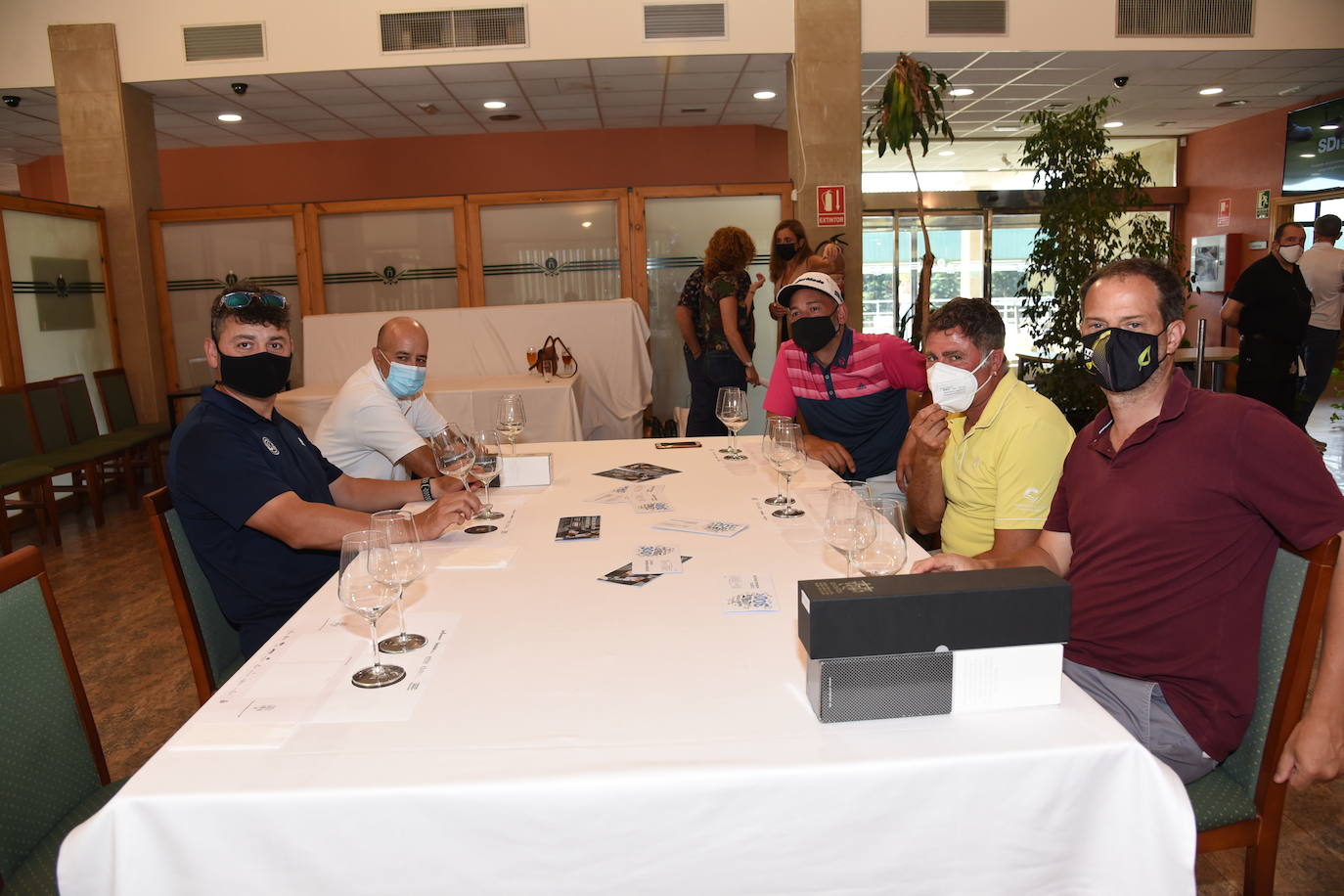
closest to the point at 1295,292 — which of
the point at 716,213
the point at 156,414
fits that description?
the point at 716,213

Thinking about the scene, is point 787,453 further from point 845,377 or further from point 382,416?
point 382,416

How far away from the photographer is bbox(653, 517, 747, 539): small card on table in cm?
222

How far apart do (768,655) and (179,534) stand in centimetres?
155

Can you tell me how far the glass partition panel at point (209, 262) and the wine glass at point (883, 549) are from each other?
6.97 metres

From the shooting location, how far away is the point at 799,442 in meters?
2.57

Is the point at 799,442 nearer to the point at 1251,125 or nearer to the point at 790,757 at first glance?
the point at 790,757

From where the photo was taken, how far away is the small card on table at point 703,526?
222 cm

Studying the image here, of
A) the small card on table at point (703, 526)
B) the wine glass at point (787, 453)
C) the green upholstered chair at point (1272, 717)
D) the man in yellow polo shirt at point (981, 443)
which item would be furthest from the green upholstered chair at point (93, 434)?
the green upholstered chair at point (1272, 717)

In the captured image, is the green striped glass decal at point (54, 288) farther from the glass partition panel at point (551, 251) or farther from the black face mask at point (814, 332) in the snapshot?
the black face mask at point (814, 332)

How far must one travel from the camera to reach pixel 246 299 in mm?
2375

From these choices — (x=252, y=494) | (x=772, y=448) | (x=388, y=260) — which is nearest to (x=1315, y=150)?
(x=388, y=260)

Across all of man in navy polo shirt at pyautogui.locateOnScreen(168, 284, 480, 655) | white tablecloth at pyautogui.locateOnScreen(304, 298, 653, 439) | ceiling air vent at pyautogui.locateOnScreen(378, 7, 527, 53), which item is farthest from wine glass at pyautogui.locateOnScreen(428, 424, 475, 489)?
ceiling air vent at pyautogui.locateOnScreen(378, 7, 527, 53)

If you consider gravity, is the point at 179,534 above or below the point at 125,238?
below

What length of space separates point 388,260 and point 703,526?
20.9 ft
